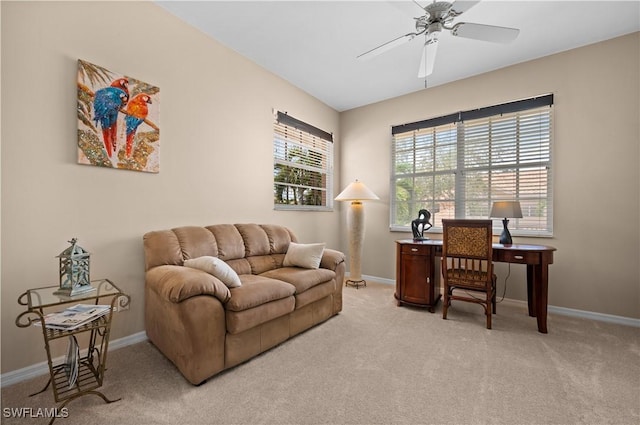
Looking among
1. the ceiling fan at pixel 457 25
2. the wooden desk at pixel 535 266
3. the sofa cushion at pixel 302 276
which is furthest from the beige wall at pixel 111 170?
the wooden desk at pixel 535 266

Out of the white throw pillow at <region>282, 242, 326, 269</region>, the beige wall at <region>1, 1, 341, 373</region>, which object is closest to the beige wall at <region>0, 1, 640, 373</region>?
the beige wall at <region>1, 1, 341, 373</region>

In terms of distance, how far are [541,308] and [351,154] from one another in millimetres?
3272

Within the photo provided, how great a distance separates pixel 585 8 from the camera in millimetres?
2432

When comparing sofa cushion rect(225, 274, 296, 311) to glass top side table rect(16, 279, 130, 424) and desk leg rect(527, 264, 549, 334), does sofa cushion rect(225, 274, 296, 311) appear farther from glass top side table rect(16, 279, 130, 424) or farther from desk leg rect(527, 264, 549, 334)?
desk leg rect(527, 264, 549, 334)

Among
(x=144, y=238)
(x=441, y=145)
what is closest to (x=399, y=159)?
(x=441, y=145)

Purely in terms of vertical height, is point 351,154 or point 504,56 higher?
point 504,56

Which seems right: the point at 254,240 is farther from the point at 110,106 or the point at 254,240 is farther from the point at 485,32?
the point at 485,32

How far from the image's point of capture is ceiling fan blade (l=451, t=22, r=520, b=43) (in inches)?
79.6

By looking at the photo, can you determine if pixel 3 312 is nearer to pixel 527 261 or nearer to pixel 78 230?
pixel 78 230

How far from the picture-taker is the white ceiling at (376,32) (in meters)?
2.44

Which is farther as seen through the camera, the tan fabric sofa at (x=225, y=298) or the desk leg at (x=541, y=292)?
the desk leg at (x=541, y=292)

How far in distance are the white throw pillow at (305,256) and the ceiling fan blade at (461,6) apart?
7.31 feet

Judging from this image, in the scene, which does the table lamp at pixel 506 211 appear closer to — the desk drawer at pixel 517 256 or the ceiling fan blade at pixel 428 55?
the desk drawer at pixel 517 256

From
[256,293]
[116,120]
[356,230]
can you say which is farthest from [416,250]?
[116,120]
